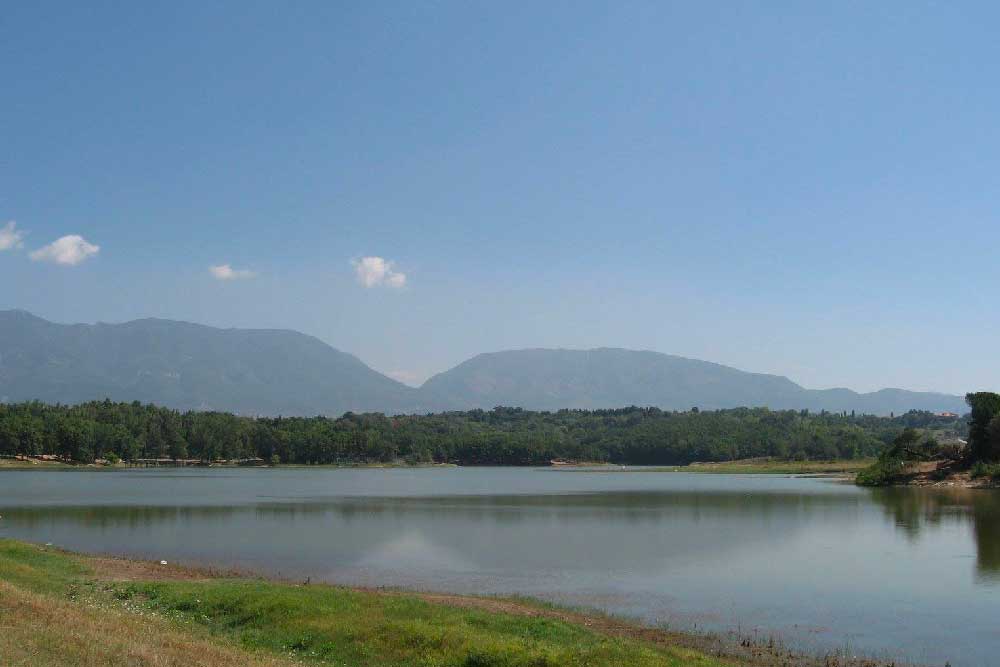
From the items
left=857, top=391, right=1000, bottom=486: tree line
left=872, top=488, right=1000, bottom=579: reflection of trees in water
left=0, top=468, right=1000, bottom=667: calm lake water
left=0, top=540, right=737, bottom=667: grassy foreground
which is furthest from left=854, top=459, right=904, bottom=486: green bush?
left=0, top=540, right=737, bottom=667: grassy foreground

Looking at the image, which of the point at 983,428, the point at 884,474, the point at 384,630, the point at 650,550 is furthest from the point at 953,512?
the point at 384,630

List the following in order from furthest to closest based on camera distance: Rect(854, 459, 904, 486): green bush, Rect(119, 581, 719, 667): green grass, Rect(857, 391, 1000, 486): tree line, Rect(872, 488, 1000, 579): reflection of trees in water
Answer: Rect(854, 459, 904, 486): green bush
Rect(857, 391, 1000, 486): tree line
Rect(872, 488, 1000, 579): reflection of trees in water
Rect(119, 581, 719, 667): green grass

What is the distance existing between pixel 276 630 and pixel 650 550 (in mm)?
27099

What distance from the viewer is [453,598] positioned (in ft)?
96.9

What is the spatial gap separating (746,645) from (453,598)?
10178 mm

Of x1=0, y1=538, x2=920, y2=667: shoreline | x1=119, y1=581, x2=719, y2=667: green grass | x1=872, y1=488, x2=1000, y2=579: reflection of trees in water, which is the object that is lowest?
x1=872, y1=488, x2=1000, y2=579: reflection of trees in water

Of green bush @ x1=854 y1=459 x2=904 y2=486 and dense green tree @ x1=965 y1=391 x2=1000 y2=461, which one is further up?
dense green tree @ x1=965 y1=391 x2=1000 y2=461

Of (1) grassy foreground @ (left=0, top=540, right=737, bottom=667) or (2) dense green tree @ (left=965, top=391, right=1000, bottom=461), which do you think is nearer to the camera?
(1) grassy foreground @ (left=0, top=540, right=737, bottom=667)

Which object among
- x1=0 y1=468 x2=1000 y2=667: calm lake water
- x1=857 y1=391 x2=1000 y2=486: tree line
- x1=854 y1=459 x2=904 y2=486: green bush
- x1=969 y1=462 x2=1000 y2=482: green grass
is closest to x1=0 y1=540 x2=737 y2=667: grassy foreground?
x1=0 y1=468 x2=1000 y2=667: calm lake water

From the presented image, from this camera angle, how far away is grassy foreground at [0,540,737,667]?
16734mm

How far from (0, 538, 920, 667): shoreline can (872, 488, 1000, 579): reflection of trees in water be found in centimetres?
1959

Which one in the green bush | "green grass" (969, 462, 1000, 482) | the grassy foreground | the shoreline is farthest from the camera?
the green bush

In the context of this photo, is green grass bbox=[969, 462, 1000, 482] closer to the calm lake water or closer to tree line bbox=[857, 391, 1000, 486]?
tree line bbox=[857, 391, 1000, 486]

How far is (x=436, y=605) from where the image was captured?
1034 inches
